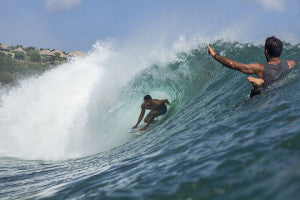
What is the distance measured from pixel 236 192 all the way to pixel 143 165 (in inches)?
74.3

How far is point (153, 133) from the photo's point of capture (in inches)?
307

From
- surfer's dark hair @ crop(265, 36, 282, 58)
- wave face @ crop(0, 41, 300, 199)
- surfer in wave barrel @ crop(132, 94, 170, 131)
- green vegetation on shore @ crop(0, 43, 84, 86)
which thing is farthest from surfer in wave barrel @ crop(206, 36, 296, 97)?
green vegetation on shore @ crop(0, 43, 84, 86)

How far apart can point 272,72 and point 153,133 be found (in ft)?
11.1

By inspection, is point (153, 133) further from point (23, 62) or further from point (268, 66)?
point (23, 62)

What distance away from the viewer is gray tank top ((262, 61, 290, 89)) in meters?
5.61

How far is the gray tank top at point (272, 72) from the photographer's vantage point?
5605mm

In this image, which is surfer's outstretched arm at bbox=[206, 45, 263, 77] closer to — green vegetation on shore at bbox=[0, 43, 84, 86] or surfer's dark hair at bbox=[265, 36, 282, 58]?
surfer's dark hair at bbox=[265, 36, 282, 58]

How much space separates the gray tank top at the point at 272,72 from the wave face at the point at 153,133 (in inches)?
6.1

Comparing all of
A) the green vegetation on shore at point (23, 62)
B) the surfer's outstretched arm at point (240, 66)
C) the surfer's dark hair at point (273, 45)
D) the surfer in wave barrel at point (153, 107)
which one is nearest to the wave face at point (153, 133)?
the surfer in wave barrel at point (153, 107)

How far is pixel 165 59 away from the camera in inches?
524

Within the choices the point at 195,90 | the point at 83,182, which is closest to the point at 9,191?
the point at 83,182

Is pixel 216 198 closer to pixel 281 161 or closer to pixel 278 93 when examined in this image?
pixel 281 161

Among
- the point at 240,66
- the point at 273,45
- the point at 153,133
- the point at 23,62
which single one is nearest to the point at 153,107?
the point at 153,133

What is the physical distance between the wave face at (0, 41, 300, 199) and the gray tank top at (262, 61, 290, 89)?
0.51 feet
